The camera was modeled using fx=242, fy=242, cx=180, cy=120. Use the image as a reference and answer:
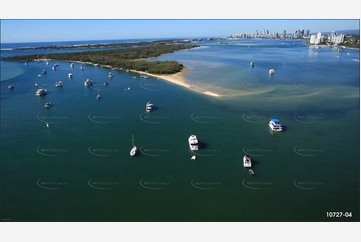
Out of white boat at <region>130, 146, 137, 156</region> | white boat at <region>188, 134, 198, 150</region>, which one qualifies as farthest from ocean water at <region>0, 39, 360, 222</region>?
white boat at <region>188, 134, 198, 150</region>

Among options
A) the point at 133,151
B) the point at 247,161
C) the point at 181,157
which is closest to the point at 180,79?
the point at 133,151

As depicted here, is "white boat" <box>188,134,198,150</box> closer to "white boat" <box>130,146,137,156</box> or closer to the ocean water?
the ocean water

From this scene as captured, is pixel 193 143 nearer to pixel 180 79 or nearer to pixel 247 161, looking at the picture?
pixel 247 161

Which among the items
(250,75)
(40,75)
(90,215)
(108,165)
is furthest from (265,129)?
(40,75)

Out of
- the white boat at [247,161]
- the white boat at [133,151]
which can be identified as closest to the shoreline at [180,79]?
the white boat at [247,161]

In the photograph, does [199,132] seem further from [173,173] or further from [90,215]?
[90,215]

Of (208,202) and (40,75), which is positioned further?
(40,75)

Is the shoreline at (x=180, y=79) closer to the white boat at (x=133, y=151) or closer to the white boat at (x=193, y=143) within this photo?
the white boat at (x=193, y=143)

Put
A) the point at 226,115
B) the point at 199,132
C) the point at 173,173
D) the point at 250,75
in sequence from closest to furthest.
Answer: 1. the point at 173,173
2. the point at 199,132
3. the point at 226,115
4. the point at 250,75
